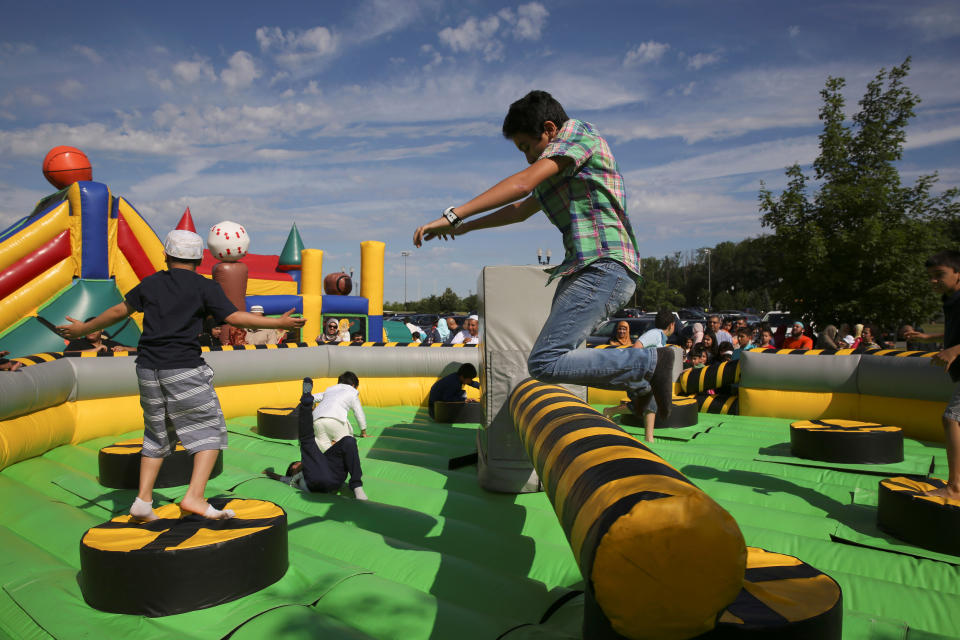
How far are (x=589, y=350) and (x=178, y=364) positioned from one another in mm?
1953

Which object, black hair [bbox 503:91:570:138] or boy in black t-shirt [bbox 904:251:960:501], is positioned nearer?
black hair [bbox 503:91:570:138]

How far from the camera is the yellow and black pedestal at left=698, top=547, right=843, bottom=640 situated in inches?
49.2

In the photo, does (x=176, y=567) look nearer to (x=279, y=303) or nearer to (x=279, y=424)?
(x=279, y=424)

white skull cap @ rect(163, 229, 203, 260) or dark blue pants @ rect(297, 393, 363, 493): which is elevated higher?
white skull cap @ rect(163, 229, 203, 260)

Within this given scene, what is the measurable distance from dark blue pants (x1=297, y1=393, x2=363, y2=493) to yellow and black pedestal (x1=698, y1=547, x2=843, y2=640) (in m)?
2.76

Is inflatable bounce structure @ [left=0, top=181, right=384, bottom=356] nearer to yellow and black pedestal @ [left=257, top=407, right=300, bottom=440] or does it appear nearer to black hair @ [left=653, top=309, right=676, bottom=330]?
yellow and black pedestal @ [left=257, top=407, right=300, bottom=440]

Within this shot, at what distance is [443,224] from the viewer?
2.49 meters

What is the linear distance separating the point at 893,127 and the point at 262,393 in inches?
497

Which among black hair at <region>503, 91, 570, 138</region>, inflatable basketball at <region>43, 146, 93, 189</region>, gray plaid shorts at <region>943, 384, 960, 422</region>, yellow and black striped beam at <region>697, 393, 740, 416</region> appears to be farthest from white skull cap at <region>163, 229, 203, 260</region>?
inflatable basketball at <region>43, 146, 93, 189</region>

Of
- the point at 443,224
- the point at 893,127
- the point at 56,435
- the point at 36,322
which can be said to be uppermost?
the point at 893,127

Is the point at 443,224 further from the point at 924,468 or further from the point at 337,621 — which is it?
the point at 924,468

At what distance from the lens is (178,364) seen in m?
2.95

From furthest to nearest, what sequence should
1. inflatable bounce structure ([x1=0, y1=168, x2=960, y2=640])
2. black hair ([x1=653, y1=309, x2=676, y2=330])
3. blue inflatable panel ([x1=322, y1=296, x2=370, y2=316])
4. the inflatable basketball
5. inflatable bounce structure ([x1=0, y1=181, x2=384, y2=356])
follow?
1. blue inflatable panel ([x1=322, y1=296, x2=370, y2=316])
2. the inflatable basketball
3. inflatable bounce structure ([x1=0, y1=181, x2=384, y2=356])
4. black hair ([x1=653, y1=309, x2=676, y2=330])
5. inflatable bounce structure ([x1=0, y1=168, x2=960, y2=640])

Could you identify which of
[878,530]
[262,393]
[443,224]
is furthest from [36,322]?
[878,530]
